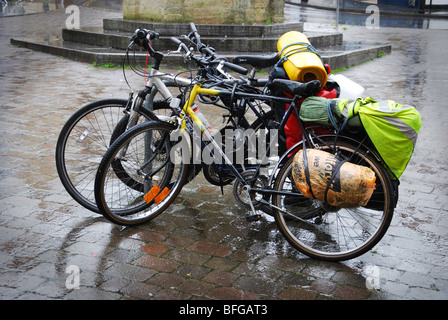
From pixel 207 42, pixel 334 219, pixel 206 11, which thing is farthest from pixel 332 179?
pixel 206 11

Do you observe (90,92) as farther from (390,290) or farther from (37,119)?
(390,290)

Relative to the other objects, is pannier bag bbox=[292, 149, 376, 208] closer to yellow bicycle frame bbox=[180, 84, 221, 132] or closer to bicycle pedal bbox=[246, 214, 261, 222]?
bicycle pedal bbox=[246, 214, 261, 222]

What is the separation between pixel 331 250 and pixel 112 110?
2313mm

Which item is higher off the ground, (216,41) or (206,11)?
(206,11)

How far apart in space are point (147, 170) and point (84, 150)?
76.5 inches

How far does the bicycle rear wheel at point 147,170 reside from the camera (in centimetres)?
428

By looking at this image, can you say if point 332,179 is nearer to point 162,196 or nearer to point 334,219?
point 334,219

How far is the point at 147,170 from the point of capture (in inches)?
183

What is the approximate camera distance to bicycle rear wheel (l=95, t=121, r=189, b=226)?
4.28 m

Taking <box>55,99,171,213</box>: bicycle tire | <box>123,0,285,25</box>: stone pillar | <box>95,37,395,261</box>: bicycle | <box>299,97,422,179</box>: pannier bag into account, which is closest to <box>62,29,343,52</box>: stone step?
<box>123,0,285,25</box>: stone pillar

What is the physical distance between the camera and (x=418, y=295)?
A: 11.5 feet

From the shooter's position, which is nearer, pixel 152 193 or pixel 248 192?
pixel 248 192

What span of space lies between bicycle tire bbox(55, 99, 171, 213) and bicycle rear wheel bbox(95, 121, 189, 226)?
0.22m
